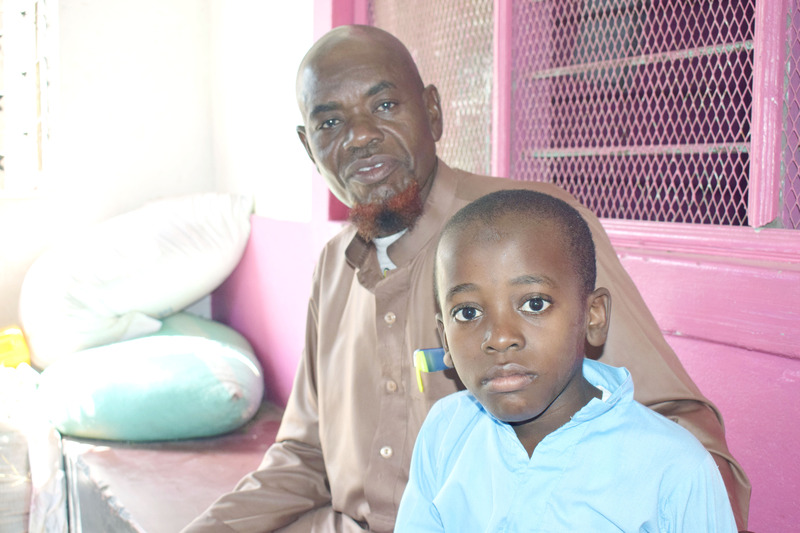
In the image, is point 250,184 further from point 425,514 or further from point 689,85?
point 425,514

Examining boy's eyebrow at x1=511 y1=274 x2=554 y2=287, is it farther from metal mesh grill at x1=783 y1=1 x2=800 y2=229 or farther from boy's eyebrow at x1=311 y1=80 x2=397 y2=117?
metal mesh grill at x1=783 y1=1 x2=800 y2=229

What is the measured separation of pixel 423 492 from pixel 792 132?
3.88ft

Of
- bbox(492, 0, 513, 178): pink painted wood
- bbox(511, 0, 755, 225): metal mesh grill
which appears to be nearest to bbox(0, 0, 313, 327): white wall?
bbox(492, 0, 513, 178): pink painted wood

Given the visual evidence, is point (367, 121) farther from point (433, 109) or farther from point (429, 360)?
point (429, 360)

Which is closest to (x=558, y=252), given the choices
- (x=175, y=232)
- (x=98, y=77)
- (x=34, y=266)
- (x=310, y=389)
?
(x=310, y=389)

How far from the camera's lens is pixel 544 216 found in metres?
1.04

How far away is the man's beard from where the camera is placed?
1.57m

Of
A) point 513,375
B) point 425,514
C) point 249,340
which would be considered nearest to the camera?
point 513,375

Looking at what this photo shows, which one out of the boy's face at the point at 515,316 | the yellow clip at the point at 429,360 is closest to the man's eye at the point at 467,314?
the boy's face at the point at 515,316

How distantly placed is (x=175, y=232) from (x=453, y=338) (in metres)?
2.66

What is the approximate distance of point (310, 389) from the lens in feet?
5.79

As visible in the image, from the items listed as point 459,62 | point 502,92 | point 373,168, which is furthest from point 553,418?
point 459,62

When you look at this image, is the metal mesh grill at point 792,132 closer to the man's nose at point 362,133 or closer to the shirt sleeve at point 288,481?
the man's nose at point 362,133

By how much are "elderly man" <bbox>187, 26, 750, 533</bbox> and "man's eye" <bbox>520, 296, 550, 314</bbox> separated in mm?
434
